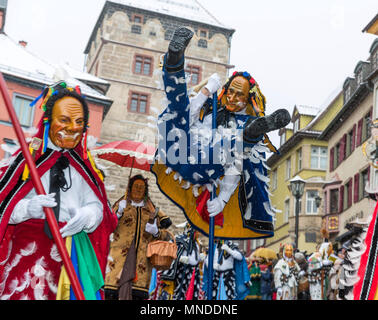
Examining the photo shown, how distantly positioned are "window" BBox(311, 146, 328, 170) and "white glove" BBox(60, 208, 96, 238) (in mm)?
38840

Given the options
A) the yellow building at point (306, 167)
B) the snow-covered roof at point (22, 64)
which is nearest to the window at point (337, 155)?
the yellow building at point (306, 167)

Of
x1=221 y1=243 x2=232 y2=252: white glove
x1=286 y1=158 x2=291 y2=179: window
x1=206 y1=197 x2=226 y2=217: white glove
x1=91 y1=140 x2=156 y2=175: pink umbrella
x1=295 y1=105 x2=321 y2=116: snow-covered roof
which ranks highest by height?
x1=295 y1=105 x2=321 y2=116: snow-covered roof

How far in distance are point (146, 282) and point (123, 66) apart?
35.5 m

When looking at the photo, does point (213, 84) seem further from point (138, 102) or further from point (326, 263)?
point (138, 102)

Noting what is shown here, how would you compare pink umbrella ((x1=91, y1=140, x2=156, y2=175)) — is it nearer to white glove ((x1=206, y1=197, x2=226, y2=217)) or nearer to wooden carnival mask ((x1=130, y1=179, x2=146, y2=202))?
wooden carnival mask ((x1=130, y1=179, x2=146, y2=202))

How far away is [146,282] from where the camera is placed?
27.9 ft

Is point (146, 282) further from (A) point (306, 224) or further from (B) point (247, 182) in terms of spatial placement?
(A) point (306, 224)

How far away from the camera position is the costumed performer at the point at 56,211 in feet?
16.0

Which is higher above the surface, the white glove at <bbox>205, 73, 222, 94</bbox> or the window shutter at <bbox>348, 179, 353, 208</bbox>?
the window shutter at <bbox>348, 179, 353, 208</bbox>

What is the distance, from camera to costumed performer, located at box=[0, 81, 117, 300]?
4.89 meters

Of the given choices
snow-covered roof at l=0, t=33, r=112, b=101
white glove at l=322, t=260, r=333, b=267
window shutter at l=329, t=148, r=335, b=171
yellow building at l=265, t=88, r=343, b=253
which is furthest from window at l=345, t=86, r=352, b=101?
white glove at l=322, t=260, r=333, b=267

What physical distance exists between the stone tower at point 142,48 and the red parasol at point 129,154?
30.9 meters

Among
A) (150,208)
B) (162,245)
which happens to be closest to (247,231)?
(162,245)

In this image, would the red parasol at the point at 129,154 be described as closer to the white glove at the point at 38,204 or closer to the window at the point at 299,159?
the white glove at the point at 38,204
